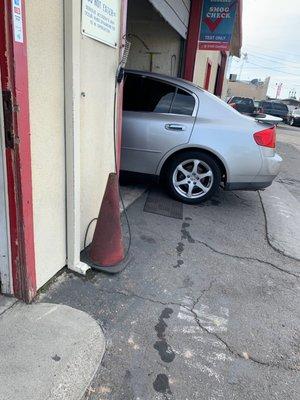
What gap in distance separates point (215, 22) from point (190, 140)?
4.43 meters

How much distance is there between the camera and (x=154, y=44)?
7832mm

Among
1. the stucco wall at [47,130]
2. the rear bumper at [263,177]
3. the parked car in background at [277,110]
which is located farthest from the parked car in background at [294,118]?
the stucco wall at [47,130]

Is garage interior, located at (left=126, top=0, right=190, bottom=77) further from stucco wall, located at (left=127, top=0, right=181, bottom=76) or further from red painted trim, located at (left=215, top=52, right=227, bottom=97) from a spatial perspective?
red painted trim, located at (left=215, top=52, right=227, bottom=97)

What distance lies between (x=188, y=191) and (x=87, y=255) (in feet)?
7.25

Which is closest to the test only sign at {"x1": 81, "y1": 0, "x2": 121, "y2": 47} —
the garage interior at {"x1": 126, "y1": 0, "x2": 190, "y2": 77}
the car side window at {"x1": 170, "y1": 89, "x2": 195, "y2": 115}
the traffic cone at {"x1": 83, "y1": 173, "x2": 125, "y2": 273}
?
the traffic cone at {"x1": 83, "y1": 173, "x2": 125, "y2": 273}

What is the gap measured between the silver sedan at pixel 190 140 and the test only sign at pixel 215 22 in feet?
11.7

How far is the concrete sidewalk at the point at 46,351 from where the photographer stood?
2012mm

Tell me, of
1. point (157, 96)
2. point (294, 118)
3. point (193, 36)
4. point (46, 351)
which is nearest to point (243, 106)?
point (193, 36)

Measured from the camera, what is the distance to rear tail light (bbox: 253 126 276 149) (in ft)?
15.9

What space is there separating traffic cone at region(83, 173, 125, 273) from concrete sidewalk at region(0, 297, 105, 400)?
0.68 m

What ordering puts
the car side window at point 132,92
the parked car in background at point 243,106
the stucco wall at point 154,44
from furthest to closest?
the parked car in background at point 243,106 < the stucco wall at point 154,44 < the car side window at point 132,92

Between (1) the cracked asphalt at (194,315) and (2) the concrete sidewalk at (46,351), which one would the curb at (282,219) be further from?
(2) the concrete sidewalk at (46,351)

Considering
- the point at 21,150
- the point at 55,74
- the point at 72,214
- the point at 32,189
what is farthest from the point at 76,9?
the point at 72,214

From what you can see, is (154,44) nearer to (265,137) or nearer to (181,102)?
(181,102)
